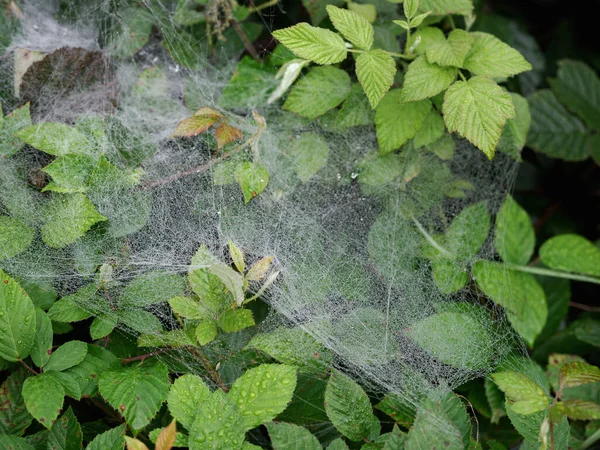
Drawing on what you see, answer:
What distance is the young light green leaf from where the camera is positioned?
1.13 meters

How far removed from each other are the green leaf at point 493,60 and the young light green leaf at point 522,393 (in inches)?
Result: 31.8

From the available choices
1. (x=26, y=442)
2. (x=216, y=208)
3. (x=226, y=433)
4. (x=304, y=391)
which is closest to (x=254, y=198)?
(x=216, y=208)

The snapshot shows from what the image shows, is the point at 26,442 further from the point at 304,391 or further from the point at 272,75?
the point at 272,75

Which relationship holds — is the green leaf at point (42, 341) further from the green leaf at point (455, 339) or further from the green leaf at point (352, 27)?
the green leaf at point (352, 27)

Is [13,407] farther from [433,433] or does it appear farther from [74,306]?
[433,433]

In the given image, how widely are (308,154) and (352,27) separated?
1.33 ft

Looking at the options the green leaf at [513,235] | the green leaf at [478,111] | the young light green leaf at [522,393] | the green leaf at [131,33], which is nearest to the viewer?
the young light green leaf at [522,393]

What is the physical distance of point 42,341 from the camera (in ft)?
3.96

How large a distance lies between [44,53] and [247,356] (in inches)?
46.1

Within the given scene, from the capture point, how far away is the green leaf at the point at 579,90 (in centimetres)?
208

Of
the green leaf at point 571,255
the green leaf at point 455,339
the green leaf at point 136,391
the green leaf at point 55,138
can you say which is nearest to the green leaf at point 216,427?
the green leaf at point 136,391

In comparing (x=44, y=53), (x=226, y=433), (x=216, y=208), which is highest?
(x=44, y=53)

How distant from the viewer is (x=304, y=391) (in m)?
1.34

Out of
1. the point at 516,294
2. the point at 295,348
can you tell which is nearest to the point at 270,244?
the point at 295,348
